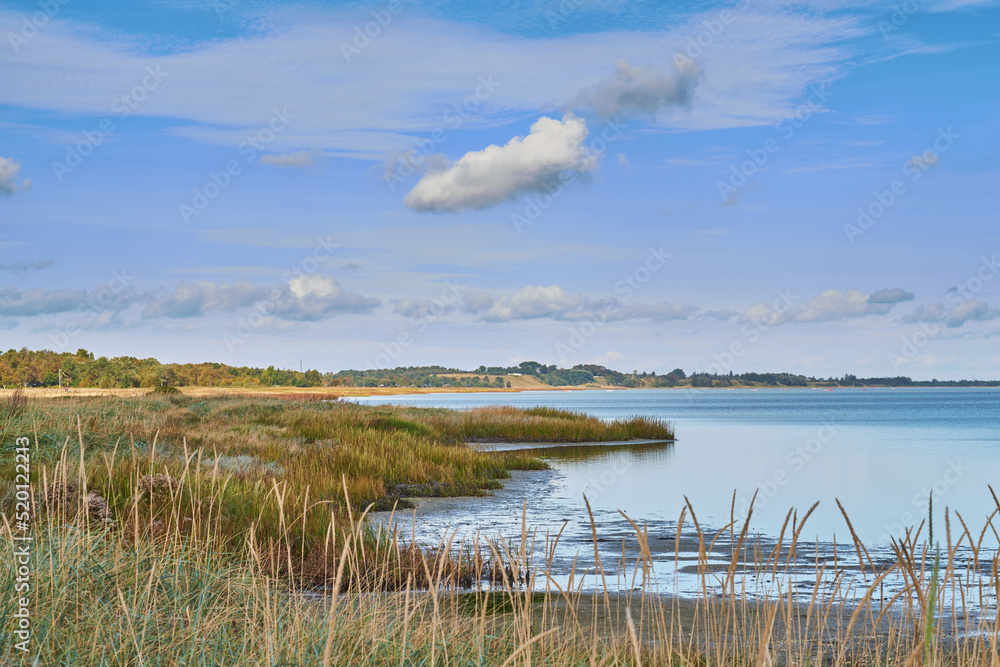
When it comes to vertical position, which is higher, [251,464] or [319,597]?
[251,464]

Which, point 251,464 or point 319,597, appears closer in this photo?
point 319,597

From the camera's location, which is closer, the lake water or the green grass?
the green grass

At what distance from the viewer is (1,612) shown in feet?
14.0

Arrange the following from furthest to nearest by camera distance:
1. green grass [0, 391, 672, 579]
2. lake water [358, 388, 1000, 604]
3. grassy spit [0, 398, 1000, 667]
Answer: lake water [358, 388, 1000, 604] < green grass [0, 391, 672, 579] < grassy spit [0, 398, 1000, 667]

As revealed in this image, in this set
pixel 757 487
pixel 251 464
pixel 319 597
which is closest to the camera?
pixel 319 597

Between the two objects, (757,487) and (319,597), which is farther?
(757,487)

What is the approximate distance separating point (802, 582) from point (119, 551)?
9.57 m

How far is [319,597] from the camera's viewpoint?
7.21m

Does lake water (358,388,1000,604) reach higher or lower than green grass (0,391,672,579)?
lower

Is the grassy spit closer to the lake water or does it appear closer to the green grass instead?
the green grass

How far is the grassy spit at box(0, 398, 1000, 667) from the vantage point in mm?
4270

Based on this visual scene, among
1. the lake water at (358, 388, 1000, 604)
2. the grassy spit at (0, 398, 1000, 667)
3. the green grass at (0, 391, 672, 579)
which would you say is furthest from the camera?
the lake water at (358, 388, 1000, 604)

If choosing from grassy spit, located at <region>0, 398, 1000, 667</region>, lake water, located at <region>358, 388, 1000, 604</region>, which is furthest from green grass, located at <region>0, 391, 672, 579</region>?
lake water, located at <region>358, 388, 1000, 604</region>

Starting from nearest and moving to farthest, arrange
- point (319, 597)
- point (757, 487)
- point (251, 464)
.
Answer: point (319, 597) < point (757, 487) < point (251, 464)
